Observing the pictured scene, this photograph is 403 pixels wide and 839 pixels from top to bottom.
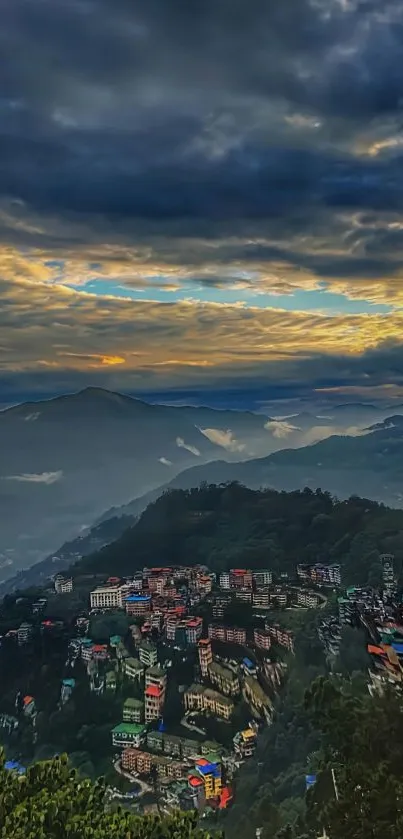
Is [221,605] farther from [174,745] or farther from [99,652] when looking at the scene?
[174,745]

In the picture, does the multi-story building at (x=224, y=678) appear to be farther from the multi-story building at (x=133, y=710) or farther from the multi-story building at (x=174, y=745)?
the multi-story building at (x=133, y=710)

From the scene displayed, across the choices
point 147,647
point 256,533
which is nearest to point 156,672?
point 147,647

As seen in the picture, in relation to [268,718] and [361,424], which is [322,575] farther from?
[361,424]

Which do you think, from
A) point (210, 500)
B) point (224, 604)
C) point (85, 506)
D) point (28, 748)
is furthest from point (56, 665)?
point (85, 506)

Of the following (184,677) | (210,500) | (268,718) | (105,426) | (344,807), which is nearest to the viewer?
(344,807)

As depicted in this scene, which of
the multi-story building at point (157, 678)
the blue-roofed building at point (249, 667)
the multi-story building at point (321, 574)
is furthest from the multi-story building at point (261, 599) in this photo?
the multi-story building at point (157, 678)

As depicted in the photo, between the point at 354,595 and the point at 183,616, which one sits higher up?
the point at 354,595

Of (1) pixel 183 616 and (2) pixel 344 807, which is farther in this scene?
(1) pixel 183 616
